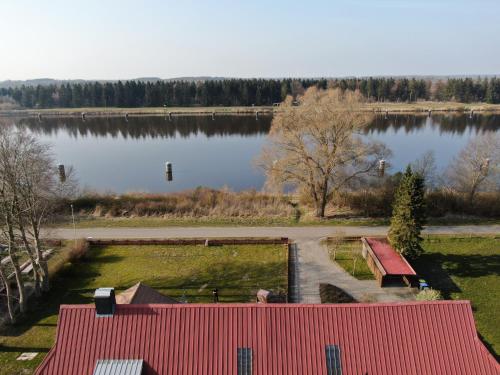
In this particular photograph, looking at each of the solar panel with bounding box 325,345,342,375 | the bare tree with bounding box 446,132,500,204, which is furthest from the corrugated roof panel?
the bare tree with bounding box 446,132,500,204

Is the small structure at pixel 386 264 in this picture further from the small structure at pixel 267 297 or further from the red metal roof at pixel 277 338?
the red metal roof at pixel 277 338

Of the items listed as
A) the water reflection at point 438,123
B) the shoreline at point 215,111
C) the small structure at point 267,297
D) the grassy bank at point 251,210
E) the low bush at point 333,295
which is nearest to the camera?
the small structure at point 267,297

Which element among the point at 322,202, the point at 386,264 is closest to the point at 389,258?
the point at 386,264

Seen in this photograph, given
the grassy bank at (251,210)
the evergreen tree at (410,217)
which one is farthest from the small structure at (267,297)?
the grassy bank at (251,210)

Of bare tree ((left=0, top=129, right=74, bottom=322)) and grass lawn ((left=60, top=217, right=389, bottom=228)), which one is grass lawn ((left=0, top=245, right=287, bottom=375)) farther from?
grass lawn ((left=60, top=217, right=389, bottom=228))

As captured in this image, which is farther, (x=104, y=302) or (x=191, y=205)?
(x=191, y=205)

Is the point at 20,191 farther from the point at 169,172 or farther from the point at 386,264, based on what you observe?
the point at 169,172
